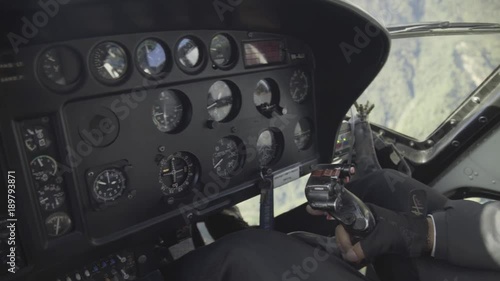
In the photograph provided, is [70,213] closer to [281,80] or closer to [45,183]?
[45,183]

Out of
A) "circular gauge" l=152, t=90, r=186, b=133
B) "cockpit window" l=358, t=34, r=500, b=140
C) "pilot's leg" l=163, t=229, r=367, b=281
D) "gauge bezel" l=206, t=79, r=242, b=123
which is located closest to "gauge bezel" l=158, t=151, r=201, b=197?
"circular gauge" l=152, t=90, r=186, b=133

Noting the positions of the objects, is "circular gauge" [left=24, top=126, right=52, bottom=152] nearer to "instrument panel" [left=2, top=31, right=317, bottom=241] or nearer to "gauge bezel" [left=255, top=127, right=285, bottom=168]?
"instrument panel" [left=2, top=31, right=317, bottom=241]

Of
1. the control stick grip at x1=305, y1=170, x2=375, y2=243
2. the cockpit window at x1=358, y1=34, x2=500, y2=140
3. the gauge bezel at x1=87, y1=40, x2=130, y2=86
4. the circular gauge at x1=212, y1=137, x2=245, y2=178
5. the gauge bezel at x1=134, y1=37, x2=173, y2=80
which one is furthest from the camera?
the cockpit window at x1=358, y1=34, x2=500, y2=140

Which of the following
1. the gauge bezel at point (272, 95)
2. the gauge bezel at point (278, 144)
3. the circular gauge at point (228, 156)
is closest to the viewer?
the circular gauge at point (228, 156)

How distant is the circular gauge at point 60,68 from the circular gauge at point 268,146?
0.97 m

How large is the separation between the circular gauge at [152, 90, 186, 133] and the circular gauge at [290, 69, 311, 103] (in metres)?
0.67

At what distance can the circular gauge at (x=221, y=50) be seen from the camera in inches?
75.0

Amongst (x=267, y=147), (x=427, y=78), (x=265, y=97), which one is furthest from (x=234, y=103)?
(x=427, y=78)

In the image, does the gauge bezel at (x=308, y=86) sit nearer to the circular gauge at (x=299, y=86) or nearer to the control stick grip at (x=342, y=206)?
the circular gauge at (x=299, y=86)

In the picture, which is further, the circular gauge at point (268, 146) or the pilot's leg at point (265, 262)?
the circular gauge at point (268, 146)

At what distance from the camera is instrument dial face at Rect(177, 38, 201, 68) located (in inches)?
70.2

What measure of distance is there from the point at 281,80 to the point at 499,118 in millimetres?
1282

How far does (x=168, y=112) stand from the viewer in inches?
71.2

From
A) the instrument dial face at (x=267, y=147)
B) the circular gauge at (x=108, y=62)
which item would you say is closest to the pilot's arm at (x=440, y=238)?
the instrument dial face at (x=267, y=147)
